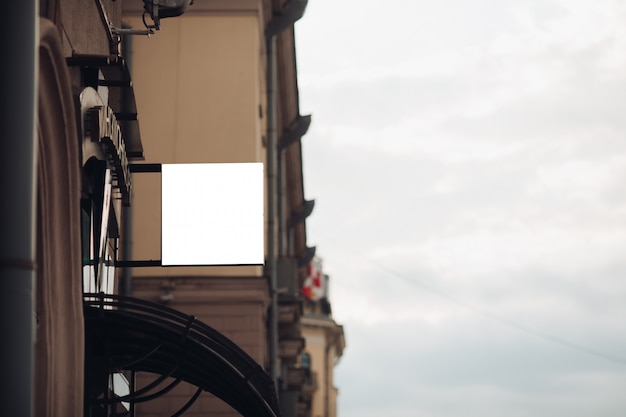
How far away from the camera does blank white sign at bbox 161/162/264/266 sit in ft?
36.9

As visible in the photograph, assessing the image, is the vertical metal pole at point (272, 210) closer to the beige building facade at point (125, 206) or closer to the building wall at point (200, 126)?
the beige building facade at point (125, 206)

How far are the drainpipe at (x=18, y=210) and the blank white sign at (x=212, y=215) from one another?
19.4 feet

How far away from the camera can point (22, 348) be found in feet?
16.9

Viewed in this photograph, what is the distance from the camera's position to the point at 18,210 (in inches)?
206

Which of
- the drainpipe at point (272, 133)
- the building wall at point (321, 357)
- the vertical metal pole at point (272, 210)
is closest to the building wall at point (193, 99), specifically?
the vertical metal pole at point (272, 210)

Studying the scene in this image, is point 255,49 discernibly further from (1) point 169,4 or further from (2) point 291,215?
(2) point 291,215

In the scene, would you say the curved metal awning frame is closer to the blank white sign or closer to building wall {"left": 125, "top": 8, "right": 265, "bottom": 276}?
the blank white sign

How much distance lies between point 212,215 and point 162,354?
1293 millimetres

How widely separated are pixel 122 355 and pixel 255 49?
47.6 feet

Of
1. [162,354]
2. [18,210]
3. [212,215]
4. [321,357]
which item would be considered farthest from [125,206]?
[321,357]

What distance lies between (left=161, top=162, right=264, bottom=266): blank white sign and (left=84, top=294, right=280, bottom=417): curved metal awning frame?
2.11ft

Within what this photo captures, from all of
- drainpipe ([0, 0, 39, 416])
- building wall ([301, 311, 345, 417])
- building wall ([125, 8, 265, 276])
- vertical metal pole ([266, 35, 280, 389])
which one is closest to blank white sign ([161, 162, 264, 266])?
drainpipe ([0, 0, 39, 416])

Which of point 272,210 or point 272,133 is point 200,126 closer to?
point 272,133

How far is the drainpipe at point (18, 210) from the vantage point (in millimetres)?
5133
